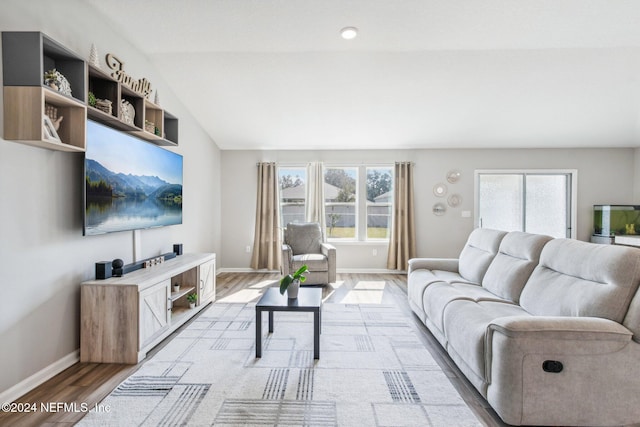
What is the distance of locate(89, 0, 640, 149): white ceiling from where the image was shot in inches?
106

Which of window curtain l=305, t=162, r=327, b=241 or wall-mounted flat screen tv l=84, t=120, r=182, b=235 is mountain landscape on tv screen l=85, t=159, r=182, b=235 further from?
window curtain l=305, t=162, r=327, b=241

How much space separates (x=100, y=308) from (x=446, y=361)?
105 inches

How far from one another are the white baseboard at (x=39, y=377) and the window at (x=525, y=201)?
5.81 m

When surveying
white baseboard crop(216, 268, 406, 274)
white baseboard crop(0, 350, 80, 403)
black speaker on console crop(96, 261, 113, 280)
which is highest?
black speaker on console crop(96, 261, 113, 280)

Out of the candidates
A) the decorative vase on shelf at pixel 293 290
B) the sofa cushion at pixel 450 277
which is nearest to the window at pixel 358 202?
the sofa cushion at pixel 450 277

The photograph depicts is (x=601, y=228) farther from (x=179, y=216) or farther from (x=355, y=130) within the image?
(x=179, y=216)

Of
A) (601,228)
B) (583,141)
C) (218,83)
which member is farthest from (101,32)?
(601,228)

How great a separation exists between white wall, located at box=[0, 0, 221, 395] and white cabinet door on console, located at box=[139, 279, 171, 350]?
501mm

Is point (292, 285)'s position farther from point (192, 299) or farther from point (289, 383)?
point (192, 299)

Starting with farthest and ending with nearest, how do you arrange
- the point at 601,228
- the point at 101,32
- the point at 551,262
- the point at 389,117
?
the point at 601,228, the point at 389,117, the point at 101,32, the point at 551,262

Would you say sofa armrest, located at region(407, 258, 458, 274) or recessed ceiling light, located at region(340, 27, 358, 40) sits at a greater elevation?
recessed ceiling light, located at region(340, 27, 358, 40)

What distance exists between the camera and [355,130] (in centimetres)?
502

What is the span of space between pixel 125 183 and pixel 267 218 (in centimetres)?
297

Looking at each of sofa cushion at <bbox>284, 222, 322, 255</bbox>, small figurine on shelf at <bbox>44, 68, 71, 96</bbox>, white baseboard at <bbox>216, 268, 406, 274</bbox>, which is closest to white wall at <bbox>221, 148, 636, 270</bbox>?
white baseboard at <bbox>216, 268, 406, 274</bbox>
